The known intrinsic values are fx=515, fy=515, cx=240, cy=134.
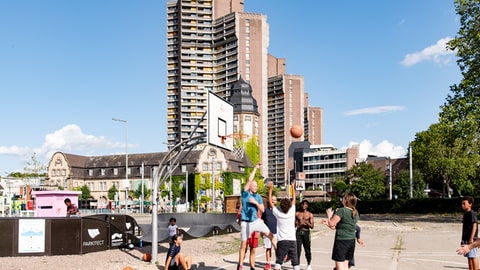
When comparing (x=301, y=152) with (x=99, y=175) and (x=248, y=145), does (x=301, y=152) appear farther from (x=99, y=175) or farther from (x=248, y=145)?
(x=99, y=175)

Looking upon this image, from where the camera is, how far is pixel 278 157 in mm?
177125

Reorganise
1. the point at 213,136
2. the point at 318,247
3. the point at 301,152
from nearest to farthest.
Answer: the point at 213,136 < the point at 318,247 < the point at 301,152

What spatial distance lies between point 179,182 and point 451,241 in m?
72.0

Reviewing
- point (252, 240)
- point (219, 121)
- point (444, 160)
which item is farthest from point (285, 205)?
point (444, 160)

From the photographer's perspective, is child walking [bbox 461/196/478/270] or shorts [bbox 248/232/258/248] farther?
shorts [bbox 248/232/258/248]

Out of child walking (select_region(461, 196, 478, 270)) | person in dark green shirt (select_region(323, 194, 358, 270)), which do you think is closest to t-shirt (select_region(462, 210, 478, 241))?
child walking (select_region(461, 196, 478, 270))

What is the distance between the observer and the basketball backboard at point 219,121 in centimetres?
1761

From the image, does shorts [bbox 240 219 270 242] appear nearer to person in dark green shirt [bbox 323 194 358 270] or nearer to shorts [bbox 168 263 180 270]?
shorts [bbox 168 263 180 270]

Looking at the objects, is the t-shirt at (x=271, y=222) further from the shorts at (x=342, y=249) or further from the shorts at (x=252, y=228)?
the shorts at (x=342, y=249)

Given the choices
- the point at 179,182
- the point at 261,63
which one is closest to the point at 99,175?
the point at 179,182

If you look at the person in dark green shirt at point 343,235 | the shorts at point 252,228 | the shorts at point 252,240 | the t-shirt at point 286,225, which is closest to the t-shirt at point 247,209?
the shorts at point 252,228

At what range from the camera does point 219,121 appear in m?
18.6

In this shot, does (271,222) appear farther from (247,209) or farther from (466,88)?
(466,88)

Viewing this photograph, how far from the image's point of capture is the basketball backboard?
17.6 m
